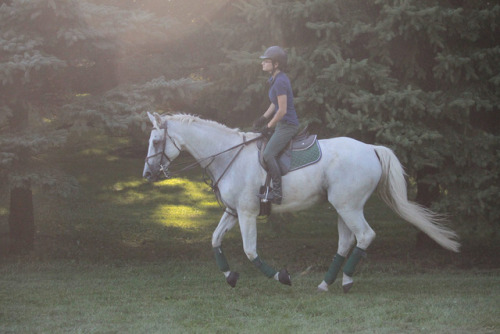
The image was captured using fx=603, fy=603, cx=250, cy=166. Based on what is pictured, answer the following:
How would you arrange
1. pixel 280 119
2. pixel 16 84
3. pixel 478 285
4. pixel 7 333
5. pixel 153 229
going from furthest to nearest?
pixel 153 229 < pixel 16 84 < pixel 478 285 < pixel 280 119 < pixel 7 333

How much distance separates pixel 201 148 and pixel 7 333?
318cm

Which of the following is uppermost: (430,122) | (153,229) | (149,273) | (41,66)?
(41,66)

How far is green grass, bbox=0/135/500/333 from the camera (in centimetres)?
652

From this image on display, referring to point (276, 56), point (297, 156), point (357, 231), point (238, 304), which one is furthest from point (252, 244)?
point (276, 56)

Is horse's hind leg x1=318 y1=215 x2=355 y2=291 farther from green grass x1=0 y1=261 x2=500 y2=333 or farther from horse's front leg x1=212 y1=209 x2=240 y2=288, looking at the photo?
horse's front leg x1=212 y1=209 x2=240 y2=288

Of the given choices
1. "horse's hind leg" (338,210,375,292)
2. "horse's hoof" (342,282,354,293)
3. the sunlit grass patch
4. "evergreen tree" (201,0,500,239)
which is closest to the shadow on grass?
the sunlit grass patch

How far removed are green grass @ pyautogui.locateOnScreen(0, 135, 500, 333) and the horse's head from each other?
1.65m

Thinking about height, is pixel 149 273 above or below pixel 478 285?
below

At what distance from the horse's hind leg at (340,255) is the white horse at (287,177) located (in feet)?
0.05

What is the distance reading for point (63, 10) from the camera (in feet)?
31.7

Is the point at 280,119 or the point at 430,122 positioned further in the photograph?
the point at 430,122

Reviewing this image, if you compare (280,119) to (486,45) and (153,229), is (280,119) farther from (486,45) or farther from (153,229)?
(153,229)

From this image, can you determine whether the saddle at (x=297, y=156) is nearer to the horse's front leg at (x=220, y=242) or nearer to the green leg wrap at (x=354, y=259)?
the horse's front leg at (x=220, y=242)

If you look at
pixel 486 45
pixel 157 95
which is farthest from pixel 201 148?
pixel 486 45
